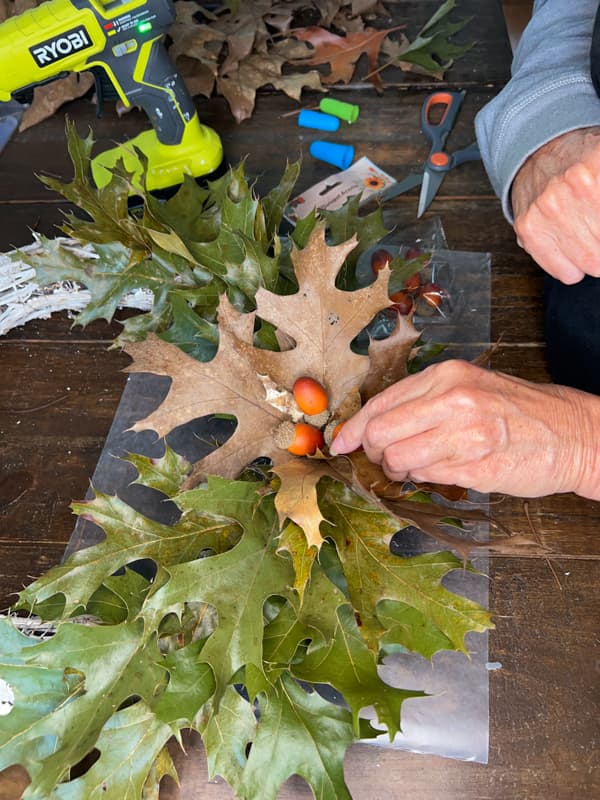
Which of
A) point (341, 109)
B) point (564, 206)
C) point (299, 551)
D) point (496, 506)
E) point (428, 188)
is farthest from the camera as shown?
point (341, 109)

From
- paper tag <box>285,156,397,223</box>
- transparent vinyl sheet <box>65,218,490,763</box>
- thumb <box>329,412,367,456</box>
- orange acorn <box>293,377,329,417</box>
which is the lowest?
transparent vinyl sheet <box>65,218,490,763</box>

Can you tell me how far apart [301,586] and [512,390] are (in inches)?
11.5

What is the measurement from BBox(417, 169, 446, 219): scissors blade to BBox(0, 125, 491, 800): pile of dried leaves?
1.45 ft

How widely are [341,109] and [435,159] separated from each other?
224 mm

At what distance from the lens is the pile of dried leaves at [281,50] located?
132cm

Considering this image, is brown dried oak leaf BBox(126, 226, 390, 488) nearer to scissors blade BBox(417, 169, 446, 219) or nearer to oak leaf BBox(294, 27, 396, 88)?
scissors blade BBox(417, 169, 446, 219)

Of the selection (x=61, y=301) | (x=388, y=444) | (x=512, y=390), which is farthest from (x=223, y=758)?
(x=61, y=301)

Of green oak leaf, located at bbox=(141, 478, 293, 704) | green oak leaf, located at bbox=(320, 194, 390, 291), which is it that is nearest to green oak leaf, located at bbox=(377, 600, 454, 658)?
green oak leaf, located at bbox=(141, 478, 293, 704)

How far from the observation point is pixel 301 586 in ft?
2.11

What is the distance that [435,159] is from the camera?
119 centimetres

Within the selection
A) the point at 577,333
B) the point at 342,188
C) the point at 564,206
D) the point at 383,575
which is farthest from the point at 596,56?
the point at 383,575

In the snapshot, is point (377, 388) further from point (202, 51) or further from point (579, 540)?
point (202, 51)

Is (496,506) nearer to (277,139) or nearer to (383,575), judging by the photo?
(383,575)

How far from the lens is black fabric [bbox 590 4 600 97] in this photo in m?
0.84
